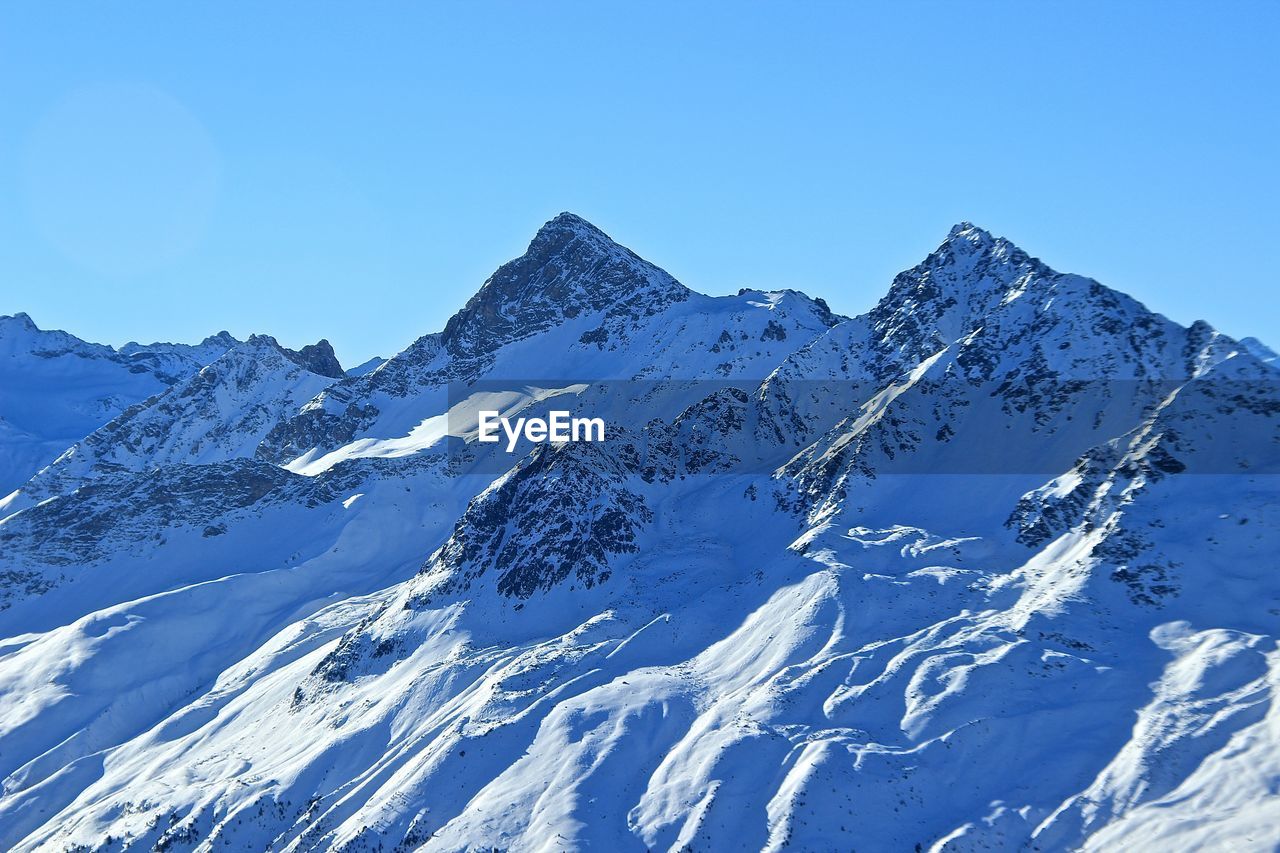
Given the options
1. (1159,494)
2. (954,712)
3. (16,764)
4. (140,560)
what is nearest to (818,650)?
(954,712)

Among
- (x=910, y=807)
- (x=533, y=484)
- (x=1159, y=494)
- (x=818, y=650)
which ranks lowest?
(x=910, y=807)

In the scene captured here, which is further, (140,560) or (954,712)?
(140,560)

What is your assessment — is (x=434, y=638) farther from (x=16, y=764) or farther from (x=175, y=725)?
(x=16, y=764)

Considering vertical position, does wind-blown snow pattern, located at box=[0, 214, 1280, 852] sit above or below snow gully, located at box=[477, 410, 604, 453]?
below

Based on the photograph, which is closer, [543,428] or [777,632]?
[777,632]

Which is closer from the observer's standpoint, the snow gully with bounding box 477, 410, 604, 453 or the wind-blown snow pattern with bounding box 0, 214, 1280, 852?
the wind-blown snow pattern with bounding box 0, 214, 1280, 852

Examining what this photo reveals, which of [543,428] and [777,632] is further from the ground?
[543,428]

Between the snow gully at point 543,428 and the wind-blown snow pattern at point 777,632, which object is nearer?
the wind-blown snow pattern at point 777,632

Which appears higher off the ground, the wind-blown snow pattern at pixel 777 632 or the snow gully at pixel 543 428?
the snow gully at pixel 543 428
